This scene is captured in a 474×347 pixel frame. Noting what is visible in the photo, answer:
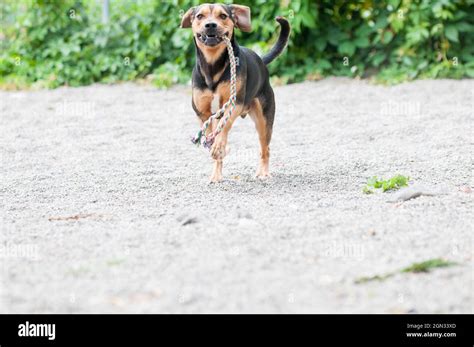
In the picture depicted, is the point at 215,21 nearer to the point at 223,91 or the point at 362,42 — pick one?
the point at 223,91

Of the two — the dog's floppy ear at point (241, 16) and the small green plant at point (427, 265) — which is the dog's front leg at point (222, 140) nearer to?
the dog's floppy ear at point (241, 16)

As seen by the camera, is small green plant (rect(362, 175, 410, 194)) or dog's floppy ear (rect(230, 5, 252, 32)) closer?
small green plant (rect(362, 175, 410, 194))

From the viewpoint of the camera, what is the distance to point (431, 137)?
23.4 ft

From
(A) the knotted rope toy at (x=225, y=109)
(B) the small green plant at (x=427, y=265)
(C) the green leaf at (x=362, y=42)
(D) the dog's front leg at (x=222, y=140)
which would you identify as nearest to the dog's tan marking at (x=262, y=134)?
(D) the dog's front leg at (x=222, y=140)

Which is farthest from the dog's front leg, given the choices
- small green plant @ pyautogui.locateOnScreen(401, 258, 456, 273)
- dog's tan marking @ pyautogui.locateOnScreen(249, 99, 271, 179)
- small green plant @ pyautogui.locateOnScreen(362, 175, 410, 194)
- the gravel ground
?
small green plant @ pyautogui.locateOnScreen(401, 258, 456, 273)

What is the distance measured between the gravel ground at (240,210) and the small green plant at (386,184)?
89 millimetres

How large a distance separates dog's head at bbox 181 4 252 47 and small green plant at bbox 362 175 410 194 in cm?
139

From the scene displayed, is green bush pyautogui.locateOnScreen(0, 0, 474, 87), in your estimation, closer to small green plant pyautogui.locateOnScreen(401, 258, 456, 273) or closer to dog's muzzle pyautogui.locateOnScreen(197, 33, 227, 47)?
dog's muzzle pyautogui.locateOnScreen(197, 33, 227, 47)

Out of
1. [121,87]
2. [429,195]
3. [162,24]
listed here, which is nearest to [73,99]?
[121,87]

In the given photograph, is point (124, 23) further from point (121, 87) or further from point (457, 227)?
point (457, 227)

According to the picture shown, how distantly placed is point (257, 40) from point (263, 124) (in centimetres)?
473

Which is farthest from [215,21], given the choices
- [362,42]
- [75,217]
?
[362,42]

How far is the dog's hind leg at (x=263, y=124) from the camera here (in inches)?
241

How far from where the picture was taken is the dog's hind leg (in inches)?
241
